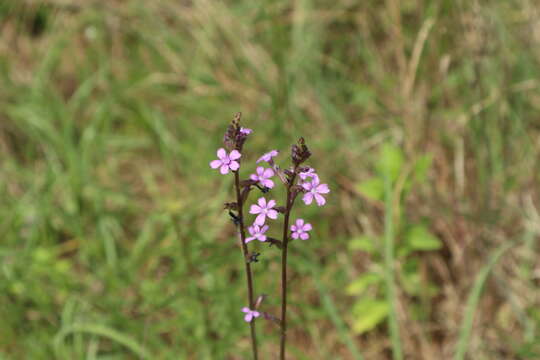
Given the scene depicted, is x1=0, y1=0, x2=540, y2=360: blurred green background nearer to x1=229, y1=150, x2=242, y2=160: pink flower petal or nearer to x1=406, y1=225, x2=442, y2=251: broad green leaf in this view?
x1=406, y1=225, x2=442, y2=251: broad green leaf

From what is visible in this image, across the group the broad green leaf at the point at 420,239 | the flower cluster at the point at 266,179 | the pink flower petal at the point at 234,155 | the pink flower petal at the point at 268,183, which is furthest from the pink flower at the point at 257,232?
the broad green leaf at the point at 420,239

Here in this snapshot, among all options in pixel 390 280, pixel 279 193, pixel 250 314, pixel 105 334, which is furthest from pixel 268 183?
pixel 279 193

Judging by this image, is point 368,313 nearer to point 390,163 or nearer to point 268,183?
point 390,163

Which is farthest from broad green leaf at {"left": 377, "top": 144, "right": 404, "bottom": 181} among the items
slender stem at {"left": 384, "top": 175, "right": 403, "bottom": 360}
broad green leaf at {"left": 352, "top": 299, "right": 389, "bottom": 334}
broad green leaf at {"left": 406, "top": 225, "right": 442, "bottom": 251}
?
broad green leaf at {"left": 352, "top": 299, "right": 389, "bottom": 334}

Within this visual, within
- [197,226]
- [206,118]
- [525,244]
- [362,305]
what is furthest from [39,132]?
→ [525,244]

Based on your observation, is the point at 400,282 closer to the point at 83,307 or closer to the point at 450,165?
the point at 450,165
